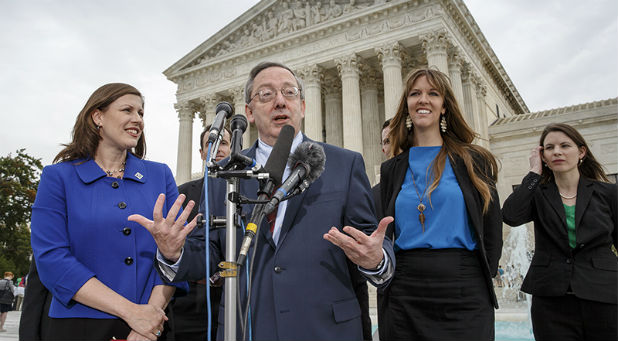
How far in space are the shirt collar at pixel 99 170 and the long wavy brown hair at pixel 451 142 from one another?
2.09 metres

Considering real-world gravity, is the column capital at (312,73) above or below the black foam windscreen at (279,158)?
above

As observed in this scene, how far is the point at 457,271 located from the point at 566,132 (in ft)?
6.96

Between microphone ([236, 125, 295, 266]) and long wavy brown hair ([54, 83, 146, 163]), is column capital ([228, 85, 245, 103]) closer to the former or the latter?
long wavy brown hair ([54, 83, 146, 163])

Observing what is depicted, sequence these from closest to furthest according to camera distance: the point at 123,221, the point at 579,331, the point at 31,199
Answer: the point at 123,221 < the point at 579,331 < the point at 31,199

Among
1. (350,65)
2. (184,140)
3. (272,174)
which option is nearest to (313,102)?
(350,65)

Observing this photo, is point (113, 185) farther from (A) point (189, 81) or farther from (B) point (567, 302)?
(A) point (189, 81)

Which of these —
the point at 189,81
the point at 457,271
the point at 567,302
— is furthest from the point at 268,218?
the point at 189,81

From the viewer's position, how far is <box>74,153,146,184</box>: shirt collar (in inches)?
104

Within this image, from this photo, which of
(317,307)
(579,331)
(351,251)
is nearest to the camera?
(351,251)

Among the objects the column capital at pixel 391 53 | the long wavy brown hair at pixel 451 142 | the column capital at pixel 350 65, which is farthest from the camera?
the column capital at pixel 350 65

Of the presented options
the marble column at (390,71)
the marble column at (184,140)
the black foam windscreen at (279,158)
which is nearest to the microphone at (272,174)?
the black foam windscreen at (279,158)

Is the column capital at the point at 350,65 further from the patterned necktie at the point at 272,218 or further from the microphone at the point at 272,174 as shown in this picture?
the microphone at the point at 272,174

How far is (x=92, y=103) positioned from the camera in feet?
9.32

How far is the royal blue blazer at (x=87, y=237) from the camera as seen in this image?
2.38 m
